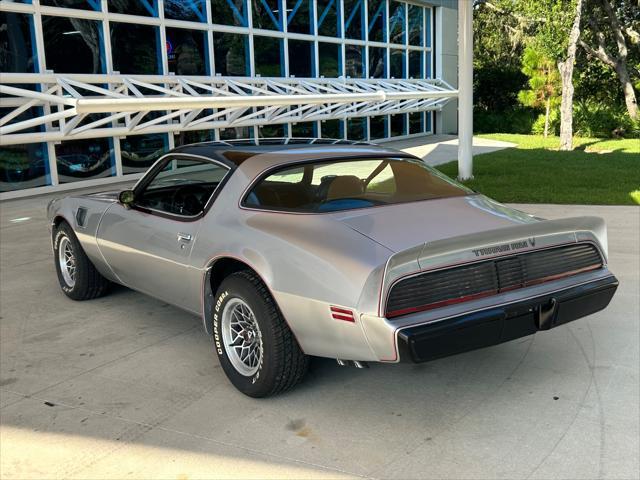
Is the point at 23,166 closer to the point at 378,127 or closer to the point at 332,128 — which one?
the point at 332,128

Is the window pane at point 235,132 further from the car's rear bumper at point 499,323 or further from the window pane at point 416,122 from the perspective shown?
the car's rear bumper at point 499,323

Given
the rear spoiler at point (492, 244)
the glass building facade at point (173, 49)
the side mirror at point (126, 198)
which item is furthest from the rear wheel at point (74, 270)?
the glass building facade at point (173, 49)

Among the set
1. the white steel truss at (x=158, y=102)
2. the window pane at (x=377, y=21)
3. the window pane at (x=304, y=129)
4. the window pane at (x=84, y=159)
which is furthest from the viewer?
the window pane at (x=377, y=21)

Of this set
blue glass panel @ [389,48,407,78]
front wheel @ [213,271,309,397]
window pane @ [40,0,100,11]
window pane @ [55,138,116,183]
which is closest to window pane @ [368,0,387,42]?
blue glass panel @ [389,48,407,78]

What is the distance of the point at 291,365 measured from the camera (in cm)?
351

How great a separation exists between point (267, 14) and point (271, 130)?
299cm

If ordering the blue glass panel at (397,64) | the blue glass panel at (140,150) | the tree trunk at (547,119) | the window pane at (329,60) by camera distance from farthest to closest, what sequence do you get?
1. the tree trunk at (547,119)
2. the blue glass panel at (397,64)
3. the window pane at (329,60)
4. the blue glass panel at (140,150)

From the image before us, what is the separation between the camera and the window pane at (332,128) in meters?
19.2

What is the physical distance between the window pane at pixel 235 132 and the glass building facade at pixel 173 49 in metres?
0.03

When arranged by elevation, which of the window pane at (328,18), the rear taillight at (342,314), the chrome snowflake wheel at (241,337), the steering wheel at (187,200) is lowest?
the chrome snowflake wheel at (241,337)

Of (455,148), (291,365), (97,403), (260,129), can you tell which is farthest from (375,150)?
(455,148)

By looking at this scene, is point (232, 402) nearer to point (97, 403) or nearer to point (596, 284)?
point (97, 403)

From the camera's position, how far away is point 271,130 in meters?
17.3

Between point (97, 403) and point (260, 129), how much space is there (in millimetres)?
13804
